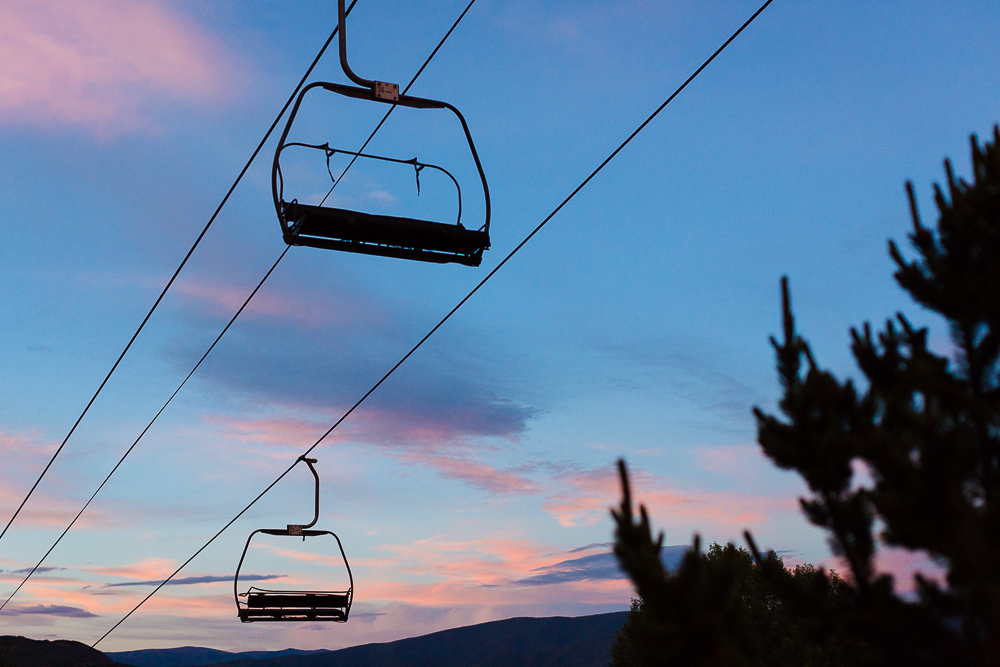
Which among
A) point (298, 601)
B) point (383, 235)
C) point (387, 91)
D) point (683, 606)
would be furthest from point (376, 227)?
point (298, 601)

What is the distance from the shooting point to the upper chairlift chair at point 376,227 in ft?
23.1

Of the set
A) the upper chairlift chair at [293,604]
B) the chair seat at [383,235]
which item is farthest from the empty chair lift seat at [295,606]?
the chair seat at [383,235]

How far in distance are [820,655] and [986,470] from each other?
44765 mm

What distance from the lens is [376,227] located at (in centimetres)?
720

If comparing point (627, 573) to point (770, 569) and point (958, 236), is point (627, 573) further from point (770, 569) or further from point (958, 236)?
point (958, 236)

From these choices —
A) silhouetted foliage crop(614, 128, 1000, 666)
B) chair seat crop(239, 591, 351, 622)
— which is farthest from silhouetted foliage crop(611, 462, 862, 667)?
chair seat crop(239, 591, 351, 622)

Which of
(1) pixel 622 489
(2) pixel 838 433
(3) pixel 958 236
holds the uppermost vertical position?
(3) pixel 958 236

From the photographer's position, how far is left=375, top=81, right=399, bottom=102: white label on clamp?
Result: 7.63m

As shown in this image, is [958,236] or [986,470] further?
[958,236]

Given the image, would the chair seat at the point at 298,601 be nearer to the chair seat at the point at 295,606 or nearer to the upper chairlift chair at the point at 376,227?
the chair seat at the point at 295,606

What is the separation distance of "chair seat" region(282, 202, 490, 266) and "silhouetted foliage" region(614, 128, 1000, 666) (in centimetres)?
301

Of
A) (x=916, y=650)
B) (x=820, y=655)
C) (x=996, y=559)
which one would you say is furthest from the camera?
(x=820, y=655)

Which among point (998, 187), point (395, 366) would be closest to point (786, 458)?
point (998, 187)

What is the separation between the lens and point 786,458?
17.5 feet
